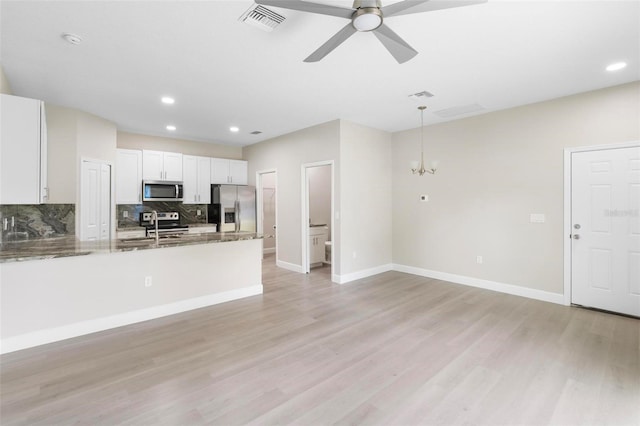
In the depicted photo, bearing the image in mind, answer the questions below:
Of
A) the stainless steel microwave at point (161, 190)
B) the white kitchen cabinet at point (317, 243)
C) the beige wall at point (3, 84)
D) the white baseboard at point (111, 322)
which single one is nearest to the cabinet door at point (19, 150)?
the beige wall at point (3, 84)

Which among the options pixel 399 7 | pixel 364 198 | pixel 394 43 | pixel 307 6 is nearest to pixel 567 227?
pixel 364 198

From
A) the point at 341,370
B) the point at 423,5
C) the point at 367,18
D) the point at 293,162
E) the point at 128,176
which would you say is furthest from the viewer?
the point at 293,162

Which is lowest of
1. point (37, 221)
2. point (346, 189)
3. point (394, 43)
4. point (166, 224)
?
point (166, 224)

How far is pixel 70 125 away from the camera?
4.34m

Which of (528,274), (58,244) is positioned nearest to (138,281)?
(58,244)

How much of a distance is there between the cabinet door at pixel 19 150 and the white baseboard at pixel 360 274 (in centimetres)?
397

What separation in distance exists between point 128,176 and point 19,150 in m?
3.06

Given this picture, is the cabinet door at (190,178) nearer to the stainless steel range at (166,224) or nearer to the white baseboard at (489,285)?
the stainless steel range at (166,224)

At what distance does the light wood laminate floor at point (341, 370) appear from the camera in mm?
1937

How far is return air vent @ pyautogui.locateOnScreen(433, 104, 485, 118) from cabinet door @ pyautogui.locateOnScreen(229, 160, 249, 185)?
448 cm

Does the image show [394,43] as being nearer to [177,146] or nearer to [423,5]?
[423,5]

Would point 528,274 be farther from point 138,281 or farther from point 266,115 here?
point 138,281

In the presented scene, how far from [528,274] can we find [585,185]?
1404mm

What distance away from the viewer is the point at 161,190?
19.3 ft
